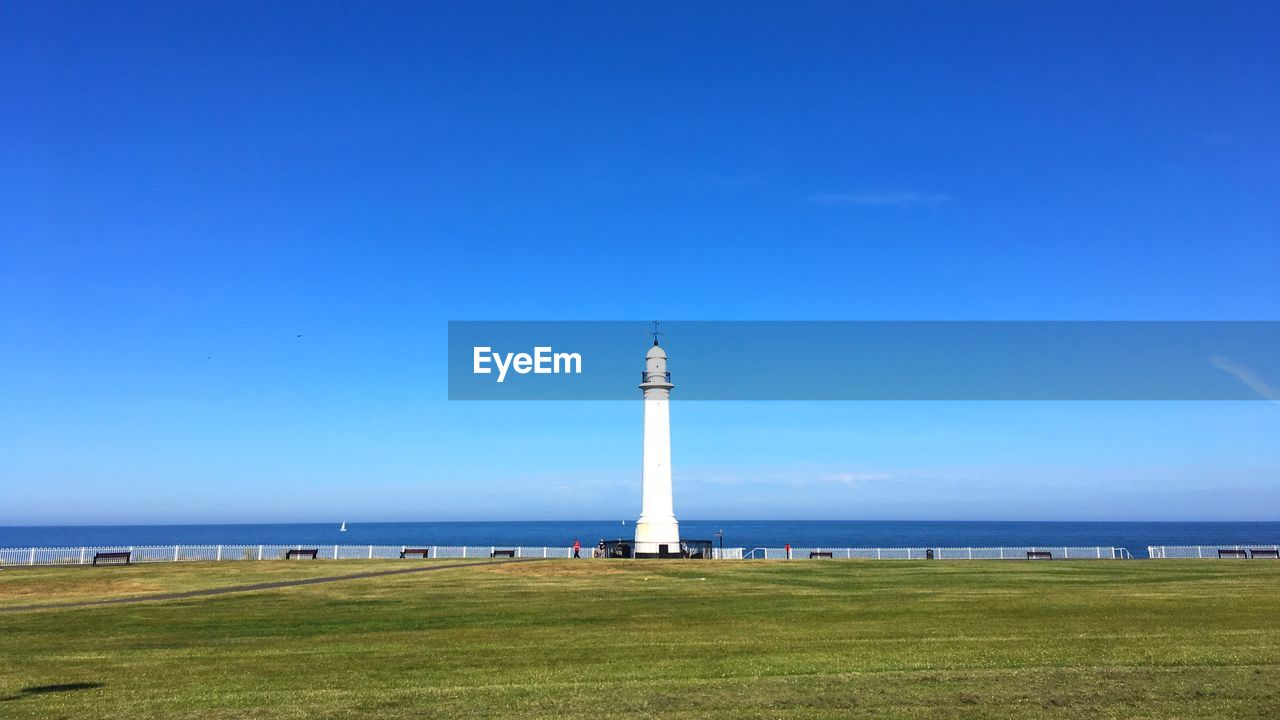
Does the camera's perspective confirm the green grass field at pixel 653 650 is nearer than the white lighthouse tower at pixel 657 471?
Yes

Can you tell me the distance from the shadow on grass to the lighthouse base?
3372 cm

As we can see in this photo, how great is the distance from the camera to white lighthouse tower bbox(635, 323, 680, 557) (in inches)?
1791

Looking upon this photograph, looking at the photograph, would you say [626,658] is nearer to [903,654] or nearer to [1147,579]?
[903,654]

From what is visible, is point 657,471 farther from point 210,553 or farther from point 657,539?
point 210,553

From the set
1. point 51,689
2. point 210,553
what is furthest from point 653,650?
point 210,553

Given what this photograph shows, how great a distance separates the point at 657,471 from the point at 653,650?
30767mm

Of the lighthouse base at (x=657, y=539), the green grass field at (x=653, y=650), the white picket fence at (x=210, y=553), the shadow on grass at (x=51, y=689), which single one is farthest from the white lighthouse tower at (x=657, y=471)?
the shadow on grass at (x=51, y=689)

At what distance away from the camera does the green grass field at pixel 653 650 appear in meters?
11.0

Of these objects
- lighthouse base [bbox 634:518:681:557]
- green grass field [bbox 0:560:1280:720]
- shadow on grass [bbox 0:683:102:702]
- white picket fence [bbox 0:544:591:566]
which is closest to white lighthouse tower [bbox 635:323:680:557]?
lighthouse base [bbox 634:518:681:557]

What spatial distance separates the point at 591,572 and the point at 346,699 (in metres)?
23.3

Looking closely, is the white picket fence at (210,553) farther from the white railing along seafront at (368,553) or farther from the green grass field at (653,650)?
the green grass field at (653,650)

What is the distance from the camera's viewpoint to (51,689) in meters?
12.3

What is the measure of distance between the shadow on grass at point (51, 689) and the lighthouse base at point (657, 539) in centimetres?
3372

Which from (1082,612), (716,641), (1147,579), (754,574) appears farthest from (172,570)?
(1147,579)
